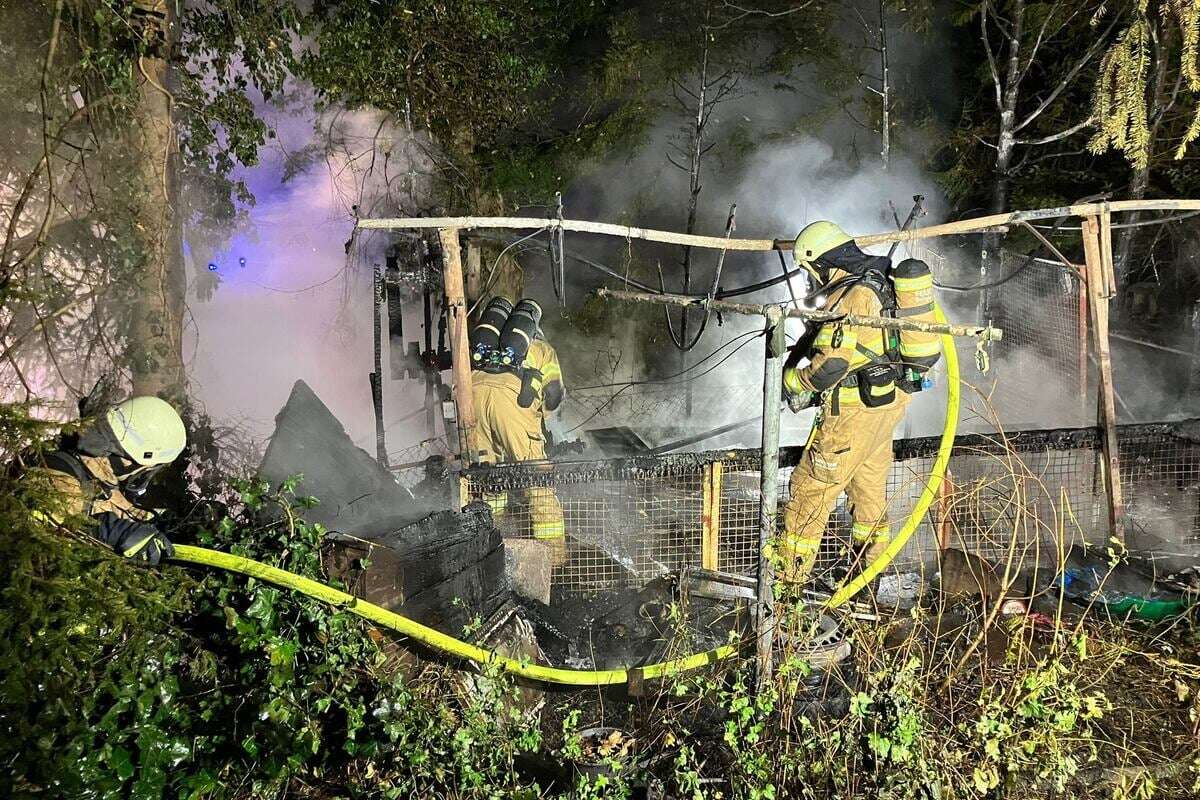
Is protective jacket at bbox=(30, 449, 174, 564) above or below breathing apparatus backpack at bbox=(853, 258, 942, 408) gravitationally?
below

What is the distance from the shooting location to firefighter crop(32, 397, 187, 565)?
335 cm

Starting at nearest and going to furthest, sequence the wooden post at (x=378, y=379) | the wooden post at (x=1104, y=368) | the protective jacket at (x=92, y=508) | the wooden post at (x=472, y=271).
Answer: the protective jacket at (x=92, y=508) < the wooden post at (x=1104, y=368) < the wooden post at (x=378, y=379) < the wooden post at (x=472, y=271)

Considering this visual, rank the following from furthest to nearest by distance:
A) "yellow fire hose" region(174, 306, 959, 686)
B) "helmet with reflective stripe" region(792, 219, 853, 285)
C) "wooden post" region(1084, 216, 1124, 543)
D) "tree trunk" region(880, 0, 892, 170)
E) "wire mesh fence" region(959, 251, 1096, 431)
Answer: "tree trunk" region(880, 0, 892, 170) → "wire mesh fence" region(959, 251, 1096, 431) → "wooden post" region(1084, 216, 1124, 543) → "helmet with reflective stripe" region(792, 219, 853, 285) → "yellow fire hose" region(174, 306, 959, 686)

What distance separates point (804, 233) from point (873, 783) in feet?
11.8

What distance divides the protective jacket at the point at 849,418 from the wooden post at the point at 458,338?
8.09 ft

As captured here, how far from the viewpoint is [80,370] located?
648 cm

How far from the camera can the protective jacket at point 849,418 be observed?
196 inches

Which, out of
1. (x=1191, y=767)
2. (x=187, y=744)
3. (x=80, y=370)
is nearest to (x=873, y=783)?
(x=1191, y=767)

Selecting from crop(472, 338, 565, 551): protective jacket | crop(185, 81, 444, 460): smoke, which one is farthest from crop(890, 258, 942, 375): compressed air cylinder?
crop(185, 81, 444, 460): smoke

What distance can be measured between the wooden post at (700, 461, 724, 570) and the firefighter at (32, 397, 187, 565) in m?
3.52

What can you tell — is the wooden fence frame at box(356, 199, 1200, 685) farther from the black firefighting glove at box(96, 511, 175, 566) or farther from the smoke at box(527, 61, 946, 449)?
the smoke at box(527, 61, 946, 449)

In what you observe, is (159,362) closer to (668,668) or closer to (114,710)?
(114,710)

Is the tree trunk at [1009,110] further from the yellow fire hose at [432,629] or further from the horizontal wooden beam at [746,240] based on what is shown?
the yellow fire hose at [432,629]

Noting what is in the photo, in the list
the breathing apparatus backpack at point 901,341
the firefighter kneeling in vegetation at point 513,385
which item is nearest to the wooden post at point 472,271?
the firefighter kneeling in vegetation at point 513,385
